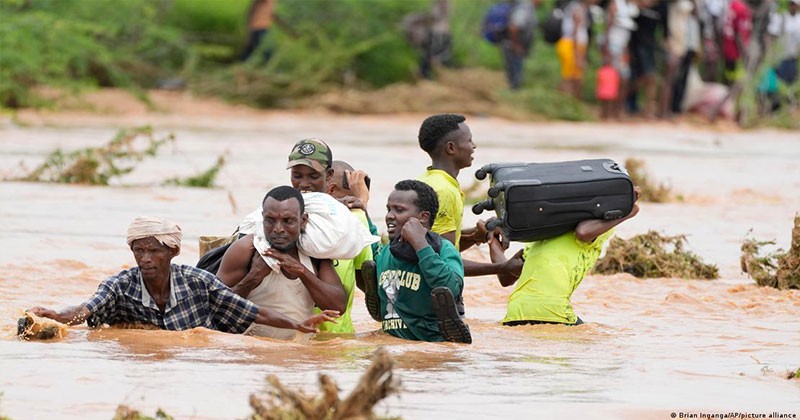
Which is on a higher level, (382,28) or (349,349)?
(382,28)

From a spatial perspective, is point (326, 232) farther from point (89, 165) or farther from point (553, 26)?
point (553, 26)

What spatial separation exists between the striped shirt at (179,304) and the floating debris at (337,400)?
2.07 m

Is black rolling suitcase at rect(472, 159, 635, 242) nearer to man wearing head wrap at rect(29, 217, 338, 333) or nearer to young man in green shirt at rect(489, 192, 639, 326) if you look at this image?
young man in green shirt at rect(489, 192, 639, 326)

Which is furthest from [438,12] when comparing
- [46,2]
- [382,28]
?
[46,2]

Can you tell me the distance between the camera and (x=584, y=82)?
2377cm

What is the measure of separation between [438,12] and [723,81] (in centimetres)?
473

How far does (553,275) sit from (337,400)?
115 inches

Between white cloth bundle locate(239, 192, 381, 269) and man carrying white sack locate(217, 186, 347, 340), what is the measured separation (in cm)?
3

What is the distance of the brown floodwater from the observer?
5848 millimetres

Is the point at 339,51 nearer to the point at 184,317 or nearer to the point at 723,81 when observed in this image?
the point at 723,81

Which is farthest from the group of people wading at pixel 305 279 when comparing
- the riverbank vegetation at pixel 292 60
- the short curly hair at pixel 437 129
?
the riverbank vegetation at pixel 292 60

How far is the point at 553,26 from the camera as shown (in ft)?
71.7

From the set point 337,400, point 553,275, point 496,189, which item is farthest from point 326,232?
point 337,400

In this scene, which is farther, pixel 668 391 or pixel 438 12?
pixel 438 12
